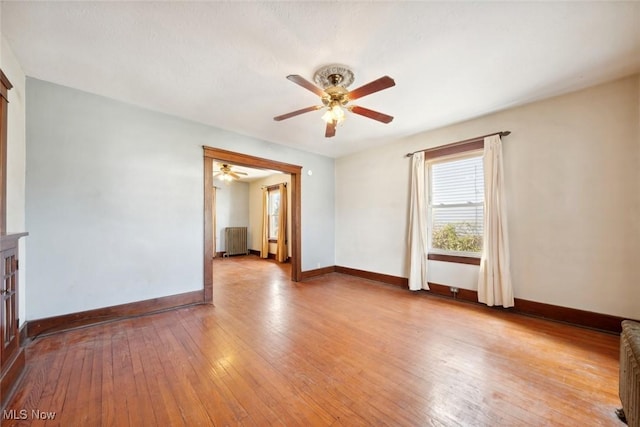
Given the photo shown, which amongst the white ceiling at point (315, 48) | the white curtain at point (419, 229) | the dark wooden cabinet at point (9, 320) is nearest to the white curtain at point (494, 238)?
the white ceiling at point (315, 48)

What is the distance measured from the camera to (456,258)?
3.75m

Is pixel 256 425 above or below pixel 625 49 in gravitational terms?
below

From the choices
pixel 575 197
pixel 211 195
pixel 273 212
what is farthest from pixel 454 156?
pixel 273 212

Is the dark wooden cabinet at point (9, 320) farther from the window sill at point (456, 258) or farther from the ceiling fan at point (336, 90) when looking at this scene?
the window sill at point (456, 258)

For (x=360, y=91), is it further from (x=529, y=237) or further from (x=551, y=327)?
(x=551, y=327)

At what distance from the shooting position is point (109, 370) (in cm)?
195

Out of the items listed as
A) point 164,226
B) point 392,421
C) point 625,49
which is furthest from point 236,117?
point 625,49

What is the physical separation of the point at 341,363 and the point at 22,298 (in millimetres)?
3168

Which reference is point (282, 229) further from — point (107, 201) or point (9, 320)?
point (9, 320)

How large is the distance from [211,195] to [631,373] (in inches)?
166

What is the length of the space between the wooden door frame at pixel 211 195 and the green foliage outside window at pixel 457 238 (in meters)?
2.56

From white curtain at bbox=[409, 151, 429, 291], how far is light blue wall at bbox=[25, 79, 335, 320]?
10.9 ft

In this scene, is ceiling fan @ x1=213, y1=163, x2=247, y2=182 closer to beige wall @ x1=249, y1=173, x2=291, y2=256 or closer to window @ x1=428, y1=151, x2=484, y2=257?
beige wall @ x1=249, y1=173, x2=291, y2=256

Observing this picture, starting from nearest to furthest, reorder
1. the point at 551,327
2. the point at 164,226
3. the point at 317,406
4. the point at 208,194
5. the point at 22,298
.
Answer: the point at 317,406 < the point at 22,298 < the point at 551,327 < the point at 164,226 < the point at 208,194
